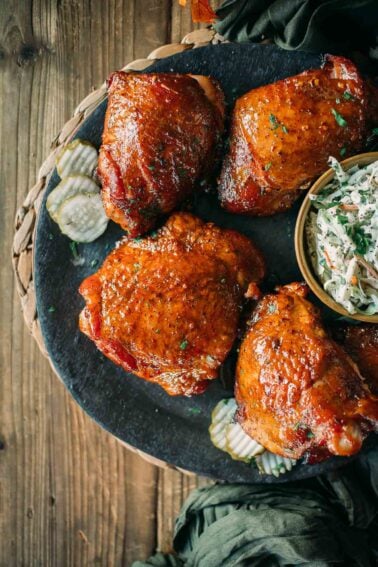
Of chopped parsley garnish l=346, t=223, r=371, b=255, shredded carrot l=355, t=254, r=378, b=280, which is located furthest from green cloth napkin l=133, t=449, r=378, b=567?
chopped parsley garnish l=346, t=223, r=371, b=255

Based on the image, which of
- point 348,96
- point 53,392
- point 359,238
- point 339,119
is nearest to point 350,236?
point 359,238

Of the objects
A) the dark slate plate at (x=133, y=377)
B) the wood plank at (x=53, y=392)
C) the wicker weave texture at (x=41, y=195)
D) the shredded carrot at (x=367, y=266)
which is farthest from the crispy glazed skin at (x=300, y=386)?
the wood plank at (x=53, y=392)

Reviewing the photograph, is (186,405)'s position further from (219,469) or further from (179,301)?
(179,301)

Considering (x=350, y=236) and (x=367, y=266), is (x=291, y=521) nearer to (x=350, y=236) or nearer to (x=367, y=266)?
(x=367, y=266)

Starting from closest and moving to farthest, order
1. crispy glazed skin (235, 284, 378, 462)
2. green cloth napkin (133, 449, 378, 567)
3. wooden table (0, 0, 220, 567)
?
crispy glazed skin (235, 284, 378, 462), green cloth napkin (133, 449, 378, 567), wooden table (0, 0, 220, 567)

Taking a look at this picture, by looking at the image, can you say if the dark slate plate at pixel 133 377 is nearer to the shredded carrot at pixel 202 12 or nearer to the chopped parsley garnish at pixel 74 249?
the chopped parsley garnish at pixel 74 249

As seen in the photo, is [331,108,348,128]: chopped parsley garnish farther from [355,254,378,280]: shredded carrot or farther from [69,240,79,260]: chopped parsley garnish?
[69,240,79,260]: chopped parsley garnish
